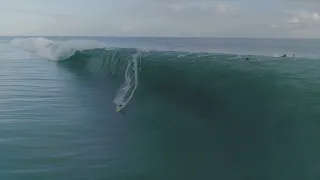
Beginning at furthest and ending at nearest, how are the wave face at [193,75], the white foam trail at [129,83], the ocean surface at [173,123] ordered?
the white foam trail at [129,83] → the wave face at [193,75] → the ocean surface at [173,123]

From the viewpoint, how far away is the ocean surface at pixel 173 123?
6582 mm

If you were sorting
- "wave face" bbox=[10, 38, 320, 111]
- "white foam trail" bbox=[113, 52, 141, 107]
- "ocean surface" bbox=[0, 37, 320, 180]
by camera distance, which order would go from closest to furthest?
"ocean surface" bbox=[0, 37, 320, 180] → "wave face" bbox=[10, 38, 320, 111] → "white foam trail" bbox=[113, 52, 141, 107]

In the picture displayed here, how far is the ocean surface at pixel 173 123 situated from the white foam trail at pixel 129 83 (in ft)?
0.21

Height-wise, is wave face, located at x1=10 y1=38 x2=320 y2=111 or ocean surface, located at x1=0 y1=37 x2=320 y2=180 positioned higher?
wave face, located at x1=10 y1=38 x2=320 y2=111

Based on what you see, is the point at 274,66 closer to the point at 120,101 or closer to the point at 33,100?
the point at 120,101

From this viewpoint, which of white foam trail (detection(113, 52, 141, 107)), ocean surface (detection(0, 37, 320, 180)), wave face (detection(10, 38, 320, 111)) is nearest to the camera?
ocean surface (detection(0, 37, 320, 180))

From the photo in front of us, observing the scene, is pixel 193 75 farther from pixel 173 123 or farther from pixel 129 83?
pixel 173 123

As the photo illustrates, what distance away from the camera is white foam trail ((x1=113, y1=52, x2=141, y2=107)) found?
38.2ft

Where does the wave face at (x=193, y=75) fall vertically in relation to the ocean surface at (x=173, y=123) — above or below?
above

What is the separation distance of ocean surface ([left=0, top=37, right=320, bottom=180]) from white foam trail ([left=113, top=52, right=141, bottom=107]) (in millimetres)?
65

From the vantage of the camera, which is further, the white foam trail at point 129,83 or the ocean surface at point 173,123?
the white foam trail at point 129,83

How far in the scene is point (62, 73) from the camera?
18.0 metres

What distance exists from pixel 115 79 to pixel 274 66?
6.15 m

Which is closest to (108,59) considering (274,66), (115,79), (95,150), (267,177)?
(115,79)
